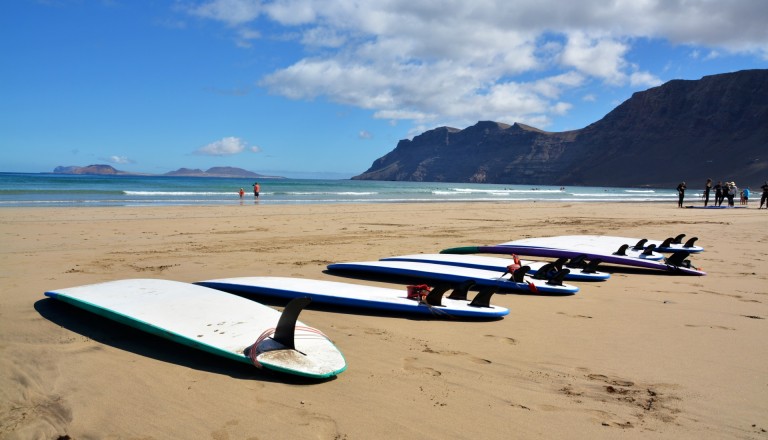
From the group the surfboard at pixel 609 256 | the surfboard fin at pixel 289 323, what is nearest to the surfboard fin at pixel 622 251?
the surfboard at pixel 609 256

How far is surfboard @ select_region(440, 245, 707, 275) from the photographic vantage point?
6426mm

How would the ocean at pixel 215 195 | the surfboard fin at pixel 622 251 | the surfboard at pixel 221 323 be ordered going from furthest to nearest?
1. the ocean at pixel 215 195
2. the surfboard fin at pixel 622 251
3. the surfboard at pixel 221 323

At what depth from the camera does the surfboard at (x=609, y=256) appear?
6.43 metres

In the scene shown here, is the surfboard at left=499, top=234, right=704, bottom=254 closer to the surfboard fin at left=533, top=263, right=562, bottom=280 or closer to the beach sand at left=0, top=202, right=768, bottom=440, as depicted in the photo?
the beach sand at left=0, top=202, right=768, bottom=440

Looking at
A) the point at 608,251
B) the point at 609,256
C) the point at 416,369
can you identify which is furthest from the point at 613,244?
the point at 416,369

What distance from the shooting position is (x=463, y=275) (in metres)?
5.41

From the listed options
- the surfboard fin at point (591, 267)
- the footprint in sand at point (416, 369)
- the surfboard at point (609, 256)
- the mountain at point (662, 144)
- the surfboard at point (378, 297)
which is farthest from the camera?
the mountain at point (662, 144)

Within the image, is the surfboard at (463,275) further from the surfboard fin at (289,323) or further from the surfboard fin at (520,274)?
the surfboard fin at (289,323)

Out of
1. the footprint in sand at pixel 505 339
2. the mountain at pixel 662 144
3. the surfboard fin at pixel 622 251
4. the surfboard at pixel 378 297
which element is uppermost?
the mountain at pixel 662 144

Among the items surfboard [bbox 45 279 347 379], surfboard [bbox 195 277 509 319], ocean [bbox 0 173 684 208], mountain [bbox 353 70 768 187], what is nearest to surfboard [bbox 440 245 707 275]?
surfboard [bbox 195 277 509 319]

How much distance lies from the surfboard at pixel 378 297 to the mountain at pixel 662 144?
99024mm

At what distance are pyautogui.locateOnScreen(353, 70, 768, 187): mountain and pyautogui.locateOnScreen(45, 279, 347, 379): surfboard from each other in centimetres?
10060

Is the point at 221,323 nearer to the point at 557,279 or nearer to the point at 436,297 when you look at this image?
the point at 436,297

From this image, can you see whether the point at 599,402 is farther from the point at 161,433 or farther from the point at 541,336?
the point at 161,433
